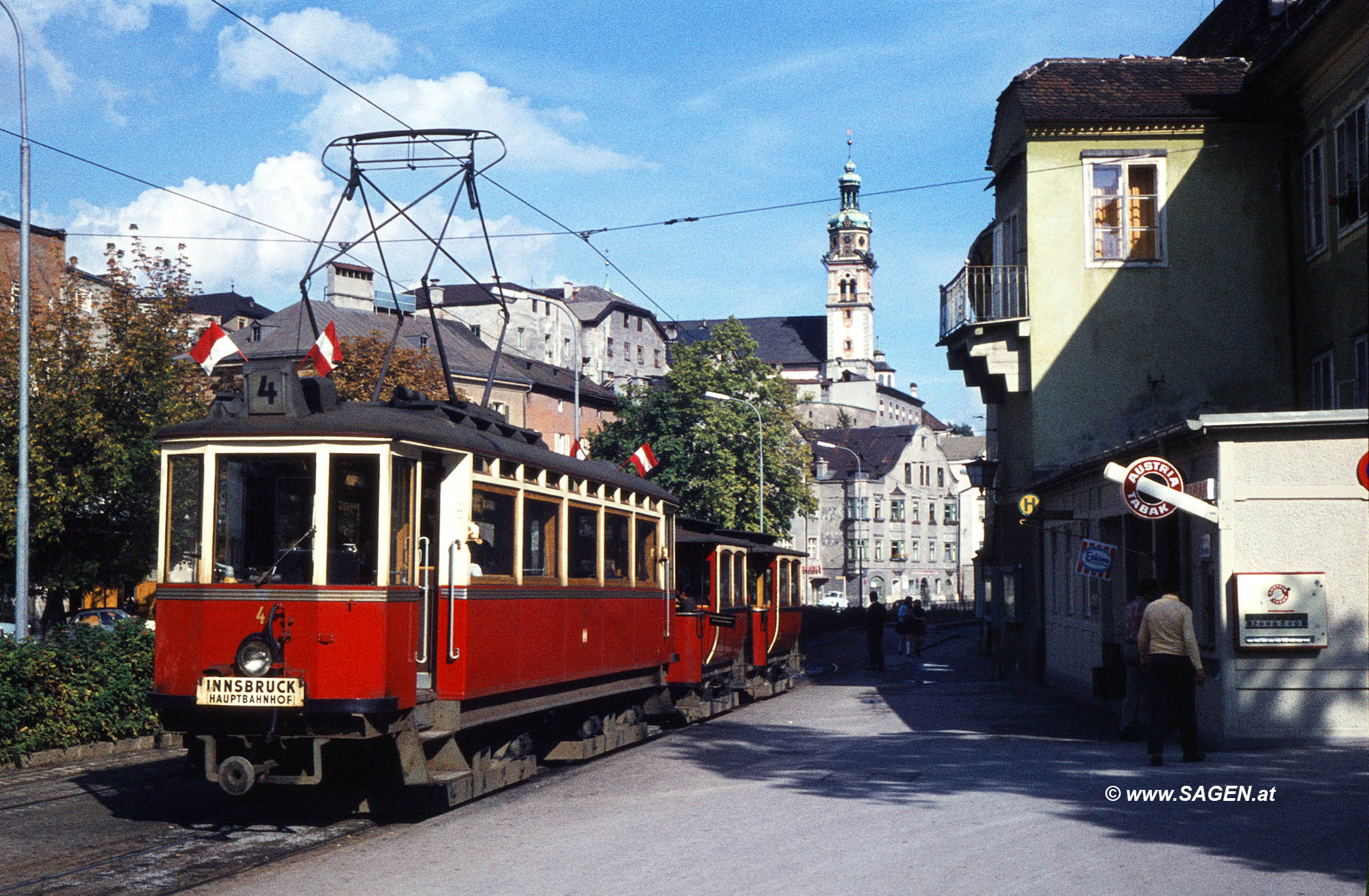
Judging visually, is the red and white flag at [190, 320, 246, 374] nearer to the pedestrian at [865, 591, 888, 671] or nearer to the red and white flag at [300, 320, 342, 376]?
the red and white flag at [300, 320, 342, 376]

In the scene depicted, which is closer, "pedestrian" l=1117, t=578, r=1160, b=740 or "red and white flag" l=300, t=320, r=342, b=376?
"pedestrian" l=1117, t=578, r=1160, b=740

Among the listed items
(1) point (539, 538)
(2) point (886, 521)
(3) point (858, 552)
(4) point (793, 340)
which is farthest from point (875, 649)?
(4) point (793, 340)

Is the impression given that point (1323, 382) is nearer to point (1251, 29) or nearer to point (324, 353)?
point (1251, 29)

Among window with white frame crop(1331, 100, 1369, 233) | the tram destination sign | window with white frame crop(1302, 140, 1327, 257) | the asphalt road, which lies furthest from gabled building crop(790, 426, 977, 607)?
the tram destination sign

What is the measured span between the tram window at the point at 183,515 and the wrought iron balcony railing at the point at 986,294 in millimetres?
18263

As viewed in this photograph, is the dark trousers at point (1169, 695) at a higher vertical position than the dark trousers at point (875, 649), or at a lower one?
higher

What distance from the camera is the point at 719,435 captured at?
2665 inches

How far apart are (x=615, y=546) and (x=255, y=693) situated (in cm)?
568

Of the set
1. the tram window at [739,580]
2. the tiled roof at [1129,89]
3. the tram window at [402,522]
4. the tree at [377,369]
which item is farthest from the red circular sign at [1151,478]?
the tree at [377,369]

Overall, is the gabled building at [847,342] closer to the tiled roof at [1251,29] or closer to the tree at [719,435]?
the tree at [719,435]

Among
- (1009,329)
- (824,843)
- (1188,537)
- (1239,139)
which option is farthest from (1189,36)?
(824,843)

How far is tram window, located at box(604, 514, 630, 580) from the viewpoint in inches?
586

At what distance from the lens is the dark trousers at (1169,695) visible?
13.6 meters

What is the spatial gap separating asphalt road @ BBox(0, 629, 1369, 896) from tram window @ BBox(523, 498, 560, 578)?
1.87 metres
